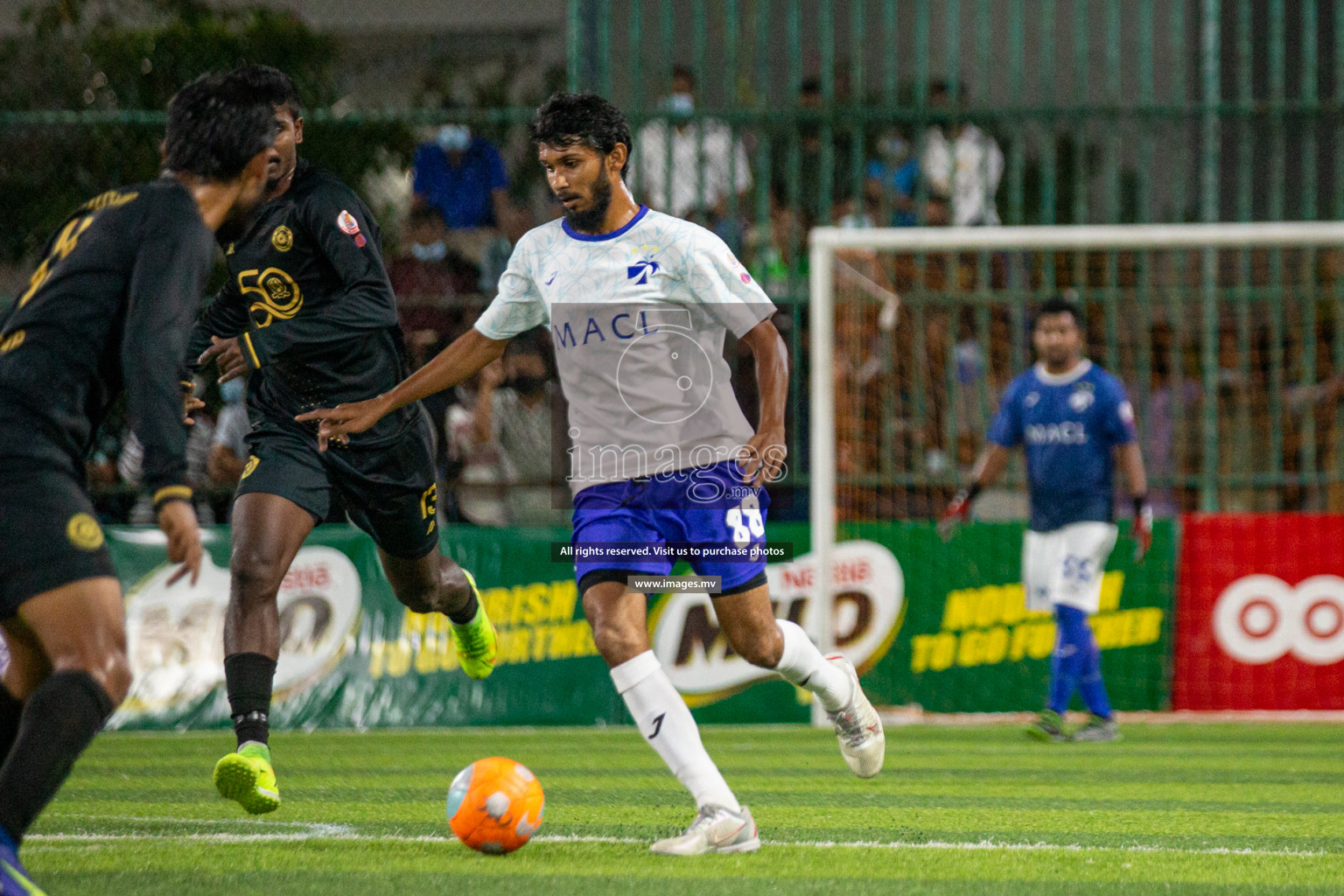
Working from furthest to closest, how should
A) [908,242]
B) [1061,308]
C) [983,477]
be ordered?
1. [908,242]
2. [983,477]
3. [1061,308]

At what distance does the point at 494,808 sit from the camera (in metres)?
4.57

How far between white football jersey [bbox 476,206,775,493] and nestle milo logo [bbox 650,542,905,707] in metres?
4.99

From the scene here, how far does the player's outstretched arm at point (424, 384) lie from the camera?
527 centimetres

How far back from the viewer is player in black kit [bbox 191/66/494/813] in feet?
17.9

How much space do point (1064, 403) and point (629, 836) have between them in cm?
516

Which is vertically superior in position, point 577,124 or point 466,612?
point 577,124

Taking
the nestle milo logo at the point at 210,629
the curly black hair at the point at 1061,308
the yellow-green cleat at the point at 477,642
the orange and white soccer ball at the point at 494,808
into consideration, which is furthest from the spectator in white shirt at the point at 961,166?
the orange and white soccer ball at the point at 494,808

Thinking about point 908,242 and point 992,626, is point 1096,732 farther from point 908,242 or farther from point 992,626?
point 908,242

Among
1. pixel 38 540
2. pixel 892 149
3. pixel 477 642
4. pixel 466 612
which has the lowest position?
pixel 477 642

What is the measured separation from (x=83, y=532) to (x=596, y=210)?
213 cm

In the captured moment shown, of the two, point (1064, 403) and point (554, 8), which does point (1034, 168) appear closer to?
point (1064, 403)

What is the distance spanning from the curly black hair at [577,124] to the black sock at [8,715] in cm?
240

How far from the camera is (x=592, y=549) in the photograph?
4934 millimetres

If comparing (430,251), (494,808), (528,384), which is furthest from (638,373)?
(430,251)
